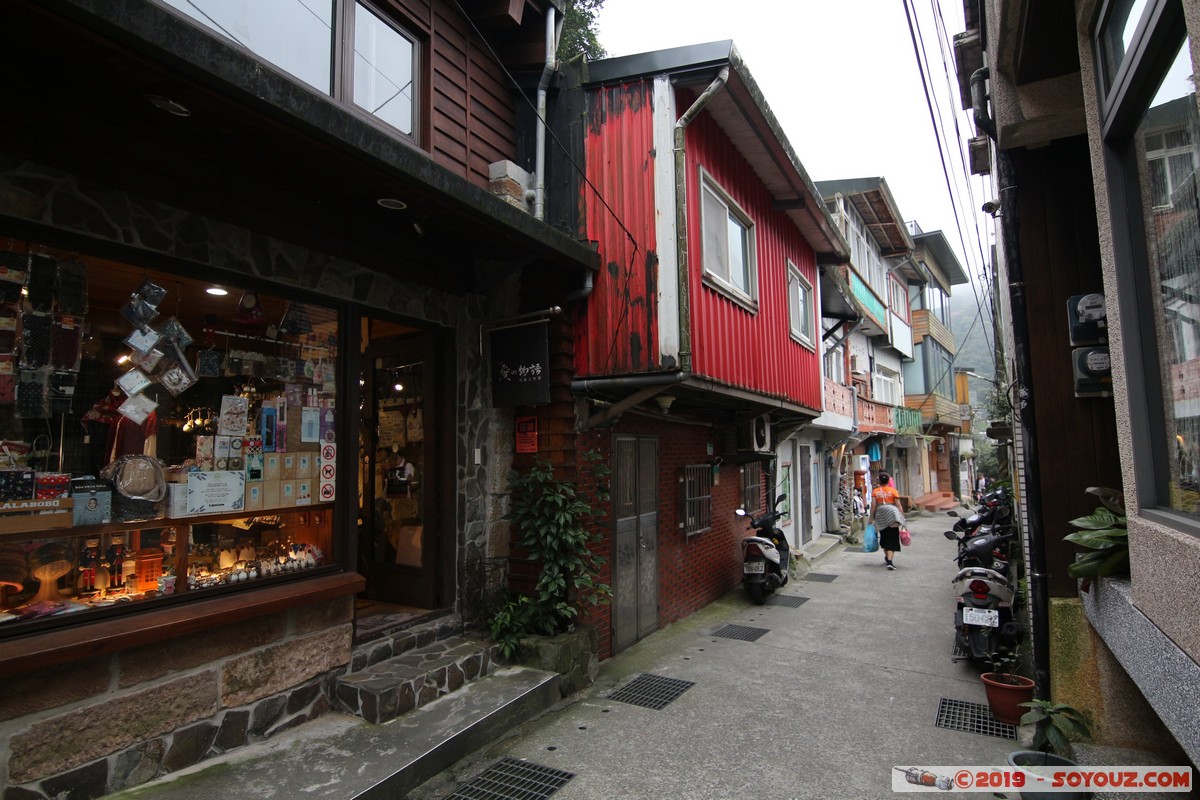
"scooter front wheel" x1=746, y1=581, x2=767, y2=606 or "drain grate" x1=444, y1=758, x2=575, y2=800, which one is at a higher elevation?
"scooter front wheel" x1=746, y1=581, x2=767, y2=606

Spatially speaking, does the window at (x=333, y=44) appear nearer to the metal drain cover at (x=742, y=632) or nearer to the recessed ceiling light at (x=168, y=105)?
the recessed ceiling light at (x=168, y=105)

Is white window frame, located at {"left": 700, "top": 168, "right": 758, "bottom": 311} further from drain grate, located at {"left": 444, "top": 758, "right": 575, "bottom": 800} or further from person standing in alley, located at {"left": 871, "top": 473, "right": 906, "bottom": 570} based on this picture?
person standing in alley, located at {"left": 871, "top": 473, "right": 906, "bottom": 570}

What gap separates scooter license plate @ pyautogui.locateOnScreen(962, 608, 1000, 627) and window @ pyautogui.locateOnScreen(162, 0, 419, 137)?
6.86 m

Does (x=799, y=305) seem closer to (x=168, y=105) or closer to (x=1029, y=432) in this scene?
(x=1029, y=432)

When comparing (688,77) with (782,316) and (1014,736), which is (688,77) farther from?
(1014,736)

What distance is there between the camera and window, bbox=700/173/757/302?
730 centimetres

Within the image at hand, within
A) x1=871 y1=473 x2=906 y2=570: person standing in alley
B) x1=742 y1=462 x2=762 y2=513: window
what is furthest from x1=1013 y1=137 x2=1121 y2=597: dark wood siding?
x1=871 y1=473 x2=906 y2=570: person standing in alley

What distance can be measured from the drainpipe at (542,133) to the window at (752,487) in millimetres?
6525

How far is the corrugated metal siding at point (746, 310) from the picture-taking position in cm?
680

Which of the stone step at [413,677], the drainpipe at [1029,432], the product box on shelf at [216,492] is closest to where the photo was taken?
the product box on shelf at [216,492]

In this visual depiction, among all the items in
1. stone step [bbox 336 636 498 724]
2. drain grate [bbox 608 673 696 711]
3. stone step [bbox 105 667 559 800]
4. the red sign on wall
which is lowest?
drain grate [bbox 608 673 696 711]

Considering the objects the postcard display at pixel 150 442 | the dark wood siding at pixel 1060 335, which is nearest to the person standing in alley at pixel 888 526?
the dark wood siding at pixel 1060 335

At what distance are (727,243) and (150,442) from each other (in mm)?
6265

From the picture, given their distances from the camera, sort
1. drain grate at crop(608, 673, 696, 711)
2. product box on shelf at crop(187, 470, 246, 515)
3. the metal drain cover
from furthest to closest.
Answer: the metal drain cover < drain grate at crop(608, 673, 696, 711) < product box on shelf at crop(187, 470, 246, 515)
